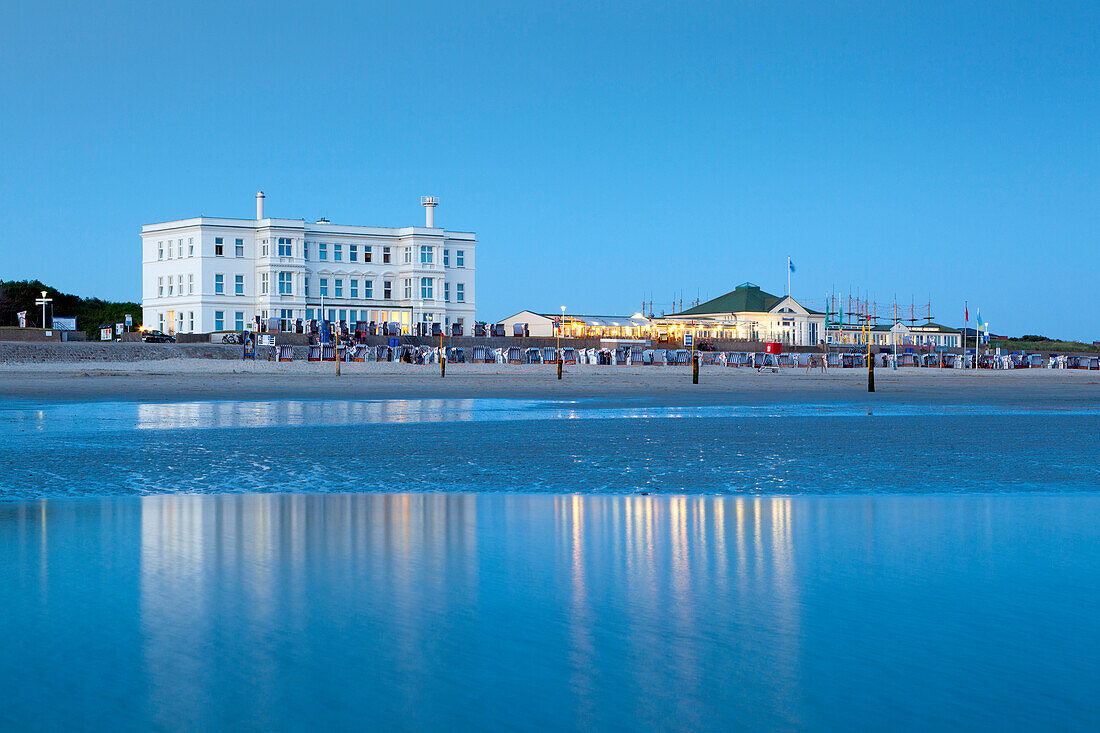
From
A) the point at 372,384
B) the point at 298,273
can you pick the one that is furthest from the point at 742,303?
the point at 372,384

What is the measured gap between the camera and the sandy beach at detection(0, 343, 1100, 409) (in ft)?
84.6

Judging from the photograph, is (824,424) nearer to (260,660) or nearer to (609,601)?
(609,601)

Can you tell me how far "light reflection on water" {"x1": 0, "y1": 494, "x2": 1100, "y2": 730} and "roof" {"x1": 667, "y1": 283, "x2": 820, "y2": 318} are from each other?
4289 inches

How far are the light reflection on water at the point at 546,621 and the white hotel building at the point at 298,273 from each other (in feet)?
246

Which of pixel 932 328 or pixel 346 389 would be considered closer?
pixel 346 389

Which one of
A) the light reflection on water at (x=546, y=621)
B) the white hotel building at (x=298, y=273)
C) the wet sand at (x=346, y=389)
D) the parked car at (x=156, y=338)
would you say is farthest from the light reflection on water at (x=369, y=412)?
the white hotel building at (x=298, y=273)

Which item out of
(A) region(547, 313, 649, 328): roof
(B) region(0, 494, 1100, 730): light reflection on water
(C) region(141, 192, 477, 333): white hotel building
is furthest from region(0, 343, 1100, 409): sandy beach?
(A) region(547, 313, 649, 328): roof

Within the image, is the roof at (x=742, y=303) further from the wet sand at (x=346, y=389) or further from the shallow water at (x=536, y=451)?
the shallow water at (x=536, y=451)

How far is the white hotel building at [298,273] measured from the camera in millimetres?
Result: 78125

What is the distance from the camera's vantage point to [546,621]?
375 cm

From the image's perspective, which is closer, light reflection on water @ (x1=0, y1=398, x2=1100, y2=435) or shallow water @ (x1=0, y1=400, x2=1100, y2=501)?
shallow water @ (x1=0, y1=400, x2=1100, y2=501)

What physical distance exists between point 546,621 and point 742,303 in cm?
11377

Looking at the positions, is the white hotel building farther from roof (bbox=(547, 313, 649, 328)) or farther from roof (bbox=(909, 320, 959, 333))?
roof (bbox=(909, 320, 959, 333))

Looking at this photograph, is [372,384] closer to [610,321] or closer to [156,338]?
[156,338]
